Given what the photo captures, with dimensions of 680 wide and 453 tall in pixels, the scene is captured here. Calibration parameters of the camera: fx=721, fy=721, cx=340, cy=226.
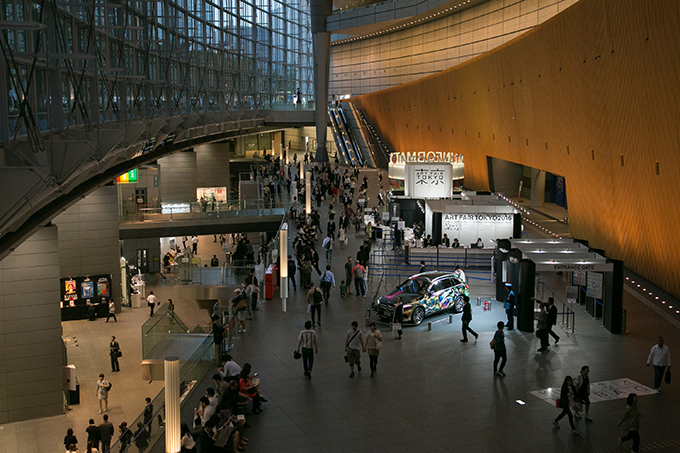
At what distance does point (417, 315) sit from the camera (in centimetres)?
1677

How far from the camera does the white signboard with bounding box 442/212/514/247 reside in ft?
85.1

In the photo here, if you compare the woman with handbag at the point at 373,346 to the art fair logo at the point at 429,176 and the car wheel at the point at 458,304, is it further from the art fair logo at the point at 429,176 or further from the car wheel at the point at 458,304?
the art fair logo at the point at 429,176

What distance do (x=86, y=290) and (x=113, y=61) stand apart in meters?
8.58

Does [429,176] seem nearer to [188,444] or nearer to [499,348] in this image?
[499,348]

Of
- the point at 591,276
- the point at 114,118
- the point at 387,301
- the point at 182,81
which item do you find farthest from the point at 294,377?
the point at 182,81

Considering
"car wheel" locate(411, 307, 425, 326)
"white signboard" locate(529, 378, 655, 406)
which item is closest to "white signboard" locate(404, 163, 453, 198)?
"car wheel" locate(411, 307, 425, 326)

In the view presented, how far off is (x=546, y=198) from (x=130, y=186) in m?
22.5

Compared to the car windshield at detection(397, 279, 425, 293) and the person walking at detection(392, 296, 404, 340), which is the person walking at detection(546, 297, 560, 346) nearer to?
the person walking at detection(392, 296, 404, 340)

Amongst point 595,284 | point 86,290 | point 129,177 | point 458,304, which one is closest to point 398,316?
point 458,304

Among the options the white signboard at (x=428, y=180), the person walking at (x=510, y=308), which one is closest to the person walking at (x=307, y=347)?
the person walking at (x=510, y=308)

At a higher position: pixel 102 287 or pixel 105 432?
pixel 102 287

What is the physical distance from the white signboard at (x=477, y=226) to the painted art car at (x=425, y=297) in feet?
27.7

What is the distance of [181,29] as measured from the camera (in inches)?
1320

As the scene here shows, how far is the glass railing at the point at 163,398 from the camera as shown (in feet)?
32.9
